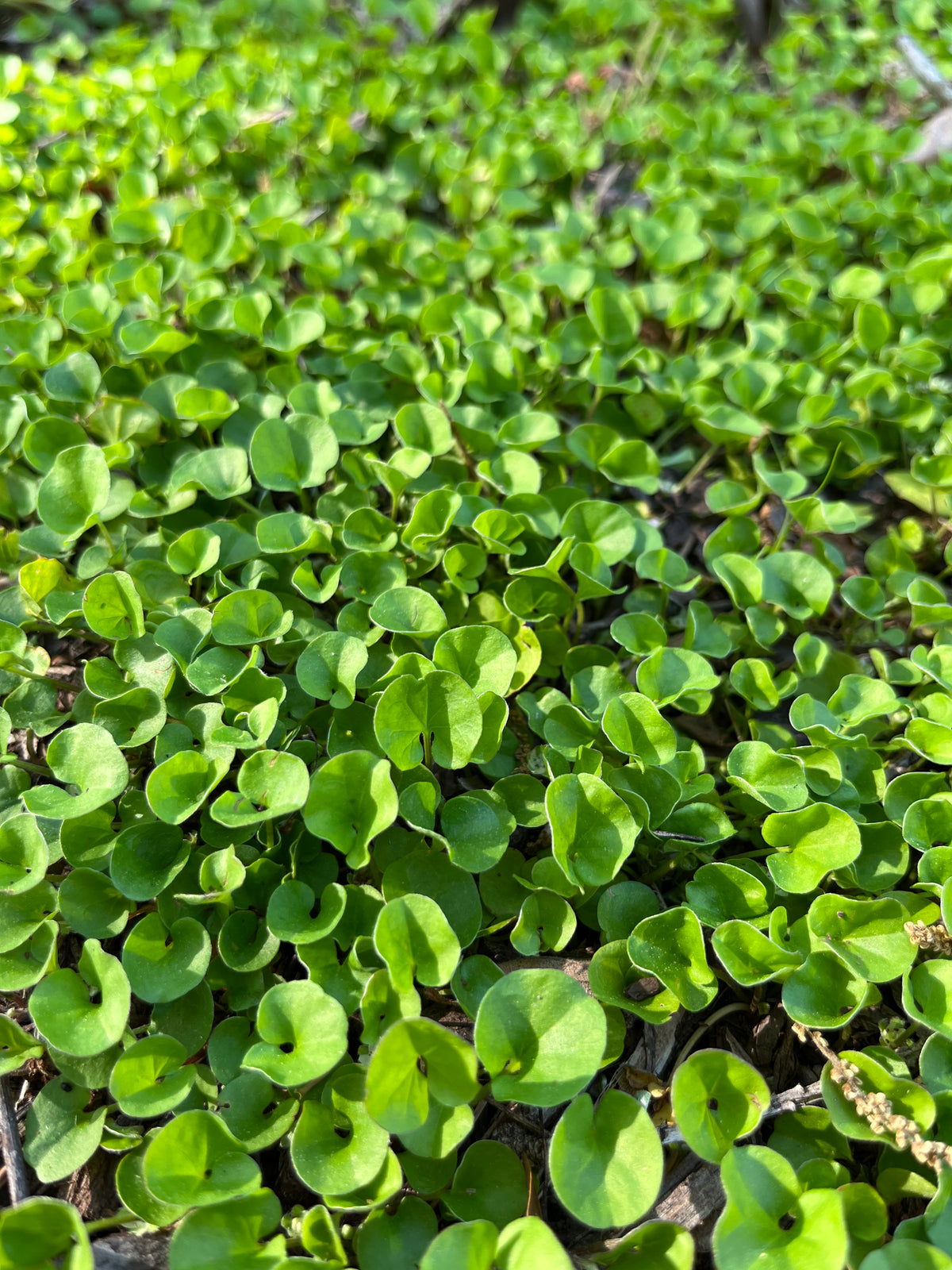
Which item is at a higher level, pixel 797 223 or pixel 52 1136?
pixel 797 223

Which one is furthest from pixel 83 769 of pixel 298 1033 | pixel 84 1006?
pixel 298 1033

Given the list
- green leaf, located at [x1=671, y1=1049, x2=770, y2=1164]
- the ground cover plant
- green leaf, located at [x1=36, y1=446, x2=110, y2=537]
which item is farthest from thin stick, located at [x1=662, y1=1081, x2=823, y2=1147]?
green leaf, located at [x1=36, y1=446, x2=110, y2=537]

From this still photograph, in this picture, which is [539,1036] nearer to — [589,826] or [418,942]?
[418,942]

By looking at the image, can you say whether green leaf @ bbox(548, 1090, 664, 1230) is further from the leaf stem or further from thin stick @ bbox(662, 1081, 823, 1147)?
the leaf stem

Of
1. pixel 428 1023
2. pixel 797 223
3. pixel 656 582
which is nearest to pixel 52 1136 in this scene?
pixel 428 1023

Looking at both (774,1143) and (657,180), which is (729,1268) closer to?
(774,1143)

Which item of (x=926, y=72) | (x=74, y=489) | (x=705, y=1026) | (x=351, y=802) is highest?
(x=926, y=72)
